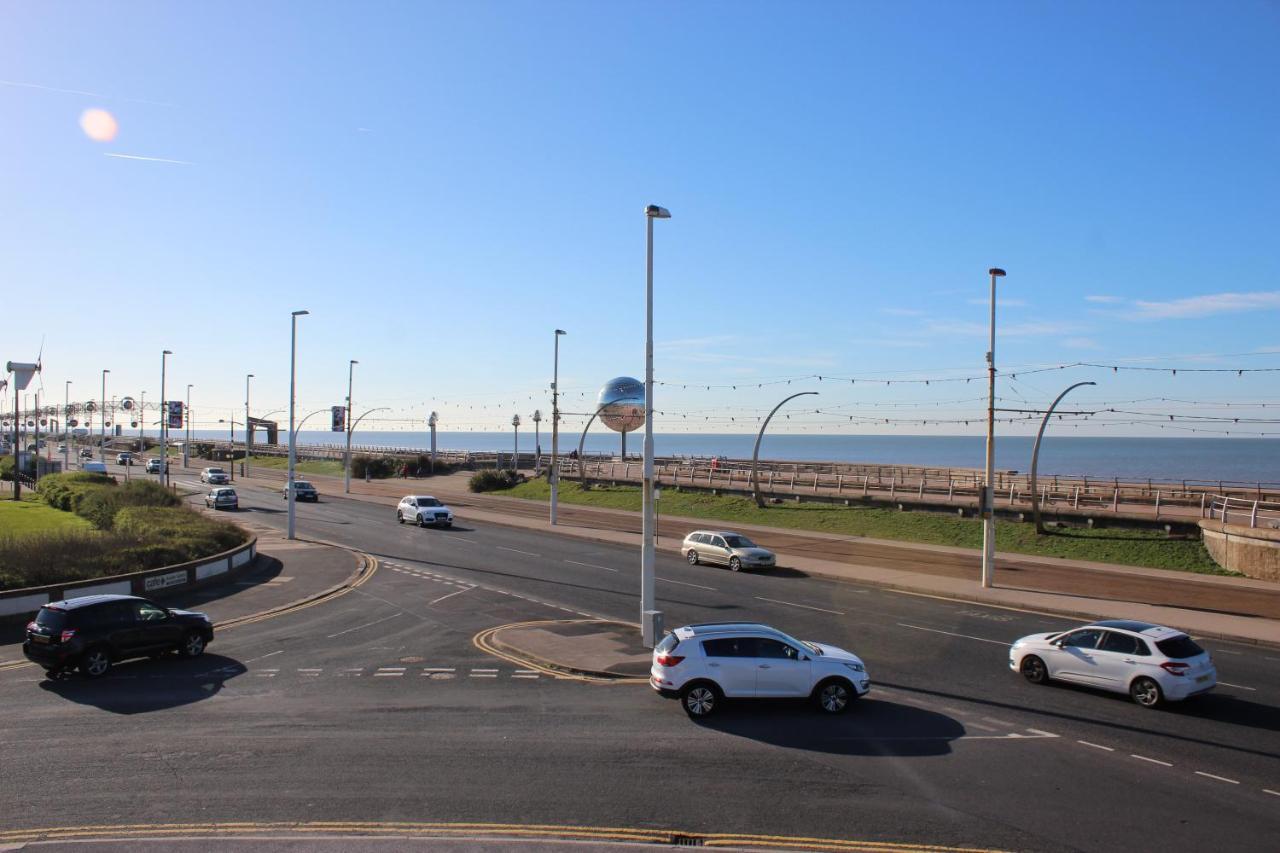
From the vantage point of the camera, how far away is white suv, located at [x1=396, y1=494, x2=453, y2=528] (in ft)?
160

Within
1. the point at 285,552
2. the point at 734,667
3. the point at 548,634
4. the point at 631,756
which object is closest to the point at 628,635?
the point at 548,634

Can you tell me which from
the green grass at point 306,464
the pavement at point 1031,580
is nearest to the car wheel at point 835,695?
the pavement at point 1031,580

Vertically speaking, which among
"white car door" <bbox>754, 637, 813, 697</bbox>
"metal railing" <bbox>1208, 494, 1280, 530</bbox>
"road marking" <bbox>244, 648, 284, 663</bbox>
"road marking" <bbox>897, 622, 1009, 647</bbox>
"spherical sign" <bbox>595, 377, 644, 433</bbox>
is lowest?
"road marking" <bbox>244, 648, 284, 663</bbox>

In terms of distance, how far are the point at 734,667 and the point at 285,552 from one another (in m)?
27.5

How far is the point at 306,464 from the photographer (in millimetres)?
112188

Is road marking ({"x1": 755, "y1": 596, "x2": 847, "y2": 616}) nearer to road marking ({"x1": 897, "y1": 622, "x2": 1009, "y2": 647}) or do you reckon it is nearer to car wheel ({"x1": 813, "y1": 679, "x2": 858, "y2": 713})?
road marking ({"x1": 897, "y1": 622, "x2": 1009, "y2": 647})

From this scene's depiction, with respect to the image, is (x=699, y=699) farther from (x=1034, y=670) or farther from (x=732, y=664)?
(x=1034, y=670)

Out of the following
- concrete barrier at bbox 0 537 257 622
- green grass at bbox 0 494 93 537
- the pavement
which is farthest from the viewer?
green grass at bbox 0 494 93 537

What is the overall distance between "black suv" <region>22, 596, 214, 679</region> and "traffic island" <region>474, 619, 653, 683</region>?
6.16m

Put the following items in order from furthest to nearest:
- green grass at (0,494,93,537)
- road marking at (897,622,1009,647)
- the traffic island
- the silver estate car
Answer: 1. green grass at (0,494,93,537)
2. the silver estate car
3. road marking at (897,622,1009,647)
4. the traffic island

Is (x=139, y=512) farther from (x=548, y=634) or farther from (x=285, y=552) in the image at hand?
(x=548, y=634)

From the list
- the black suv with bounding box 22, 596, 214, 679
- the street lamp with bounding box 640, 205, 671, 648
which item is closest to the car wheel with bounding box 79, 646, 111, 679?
the black suv with bounding box 22, 596, 214, 679

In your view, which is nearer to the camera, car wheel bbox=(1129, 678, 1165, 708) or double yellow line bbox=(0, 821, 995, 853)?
double yellow line bbox=(0, 821, 995, 853)

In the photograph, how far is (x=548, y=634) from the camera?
20984mm
